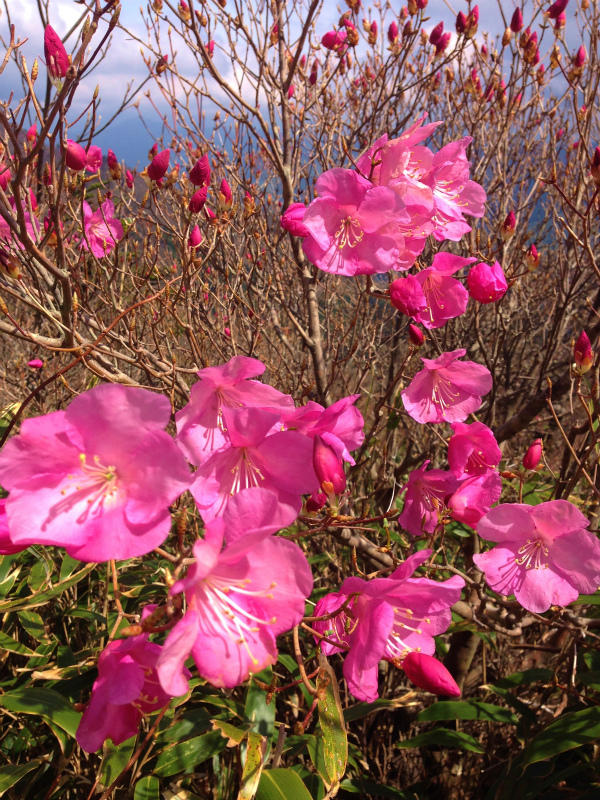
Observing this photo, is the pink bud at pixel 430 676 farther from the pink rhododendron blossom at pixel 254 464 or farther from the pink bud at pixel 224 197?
the pink bud at pixel 224 197

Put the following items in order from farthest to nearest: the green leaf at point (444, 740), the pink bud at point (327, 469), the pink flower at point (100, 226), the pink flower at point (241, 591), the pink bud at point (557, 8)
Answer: the pink bud at point (557, 8)
the pink flower at point (100, 226)
the green leaf at point (444, 740)
the pink bud at point (327, 469)
the pink flower at point (241, 591)

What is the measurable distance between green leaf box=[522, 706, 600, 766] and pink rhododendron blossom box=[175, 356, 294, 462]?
46.0 inches

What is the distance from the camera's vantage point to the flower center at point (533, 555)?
4.00ft

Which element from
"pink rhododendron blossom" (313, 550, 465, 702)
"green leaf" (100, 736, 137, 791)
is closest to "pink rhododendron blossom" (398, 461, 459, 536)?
"pink rhododendron blossom" (313, 550, 465, 702)

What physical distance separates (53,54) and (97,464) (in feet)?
2.94

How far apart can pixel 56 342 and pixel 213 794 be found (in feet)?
4.74

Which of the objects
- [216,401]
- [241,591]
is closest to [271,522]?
[241,591]

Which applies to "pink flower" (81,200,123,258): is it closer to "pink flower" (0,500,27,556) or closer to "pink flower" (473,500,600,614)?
"pink flower" (0,500,27,556)

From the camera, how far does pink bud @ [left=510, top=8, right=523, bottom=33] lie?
96.1 inches

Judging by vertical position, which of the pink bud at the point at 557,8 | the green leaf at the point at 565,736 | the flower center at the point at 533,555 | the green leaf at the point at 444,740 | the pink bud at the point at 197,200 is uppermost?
the pink bud at the point at 557,8

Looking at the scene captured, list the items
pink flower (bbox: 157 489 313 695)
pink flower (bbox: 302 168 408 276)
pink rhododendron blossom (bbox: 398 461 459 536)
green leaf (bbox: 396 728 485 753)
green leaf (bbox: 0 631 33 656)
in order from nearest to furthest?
pink flower (bbox: 157 489 313 695) → pink flower (bbox: 302 168 408 276) → pink rhododendron blossom (bbox: 398 461 459 536) → green leaf (bbox: 0 631 33 656) → green leaf (bbox: 396 728 485 753)

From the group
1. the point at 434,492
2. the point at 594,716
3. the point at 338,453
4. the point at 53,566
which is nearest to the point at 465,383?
the point at 434,492

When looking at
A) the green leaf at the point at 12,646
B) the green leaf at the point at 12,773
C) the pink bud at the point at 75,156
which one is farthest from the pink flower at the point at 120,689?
the pink bud at the point at 75,156

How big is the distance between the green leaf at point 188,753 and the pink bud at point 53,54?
1.55 meters
